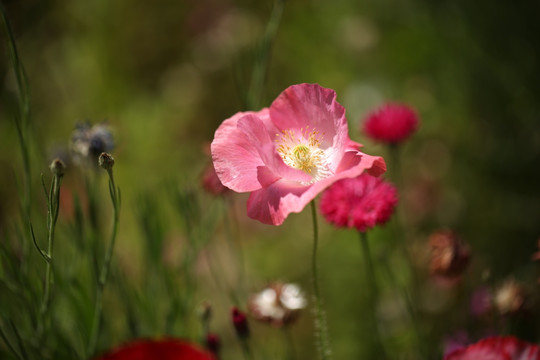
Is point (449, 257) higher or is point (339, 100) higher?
point (339, 100)

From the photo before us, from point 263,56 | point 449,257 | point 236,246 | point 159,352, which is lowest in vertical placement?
point 159,352

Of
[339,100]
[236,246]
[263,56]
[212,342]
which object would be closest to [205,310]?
[212,342]

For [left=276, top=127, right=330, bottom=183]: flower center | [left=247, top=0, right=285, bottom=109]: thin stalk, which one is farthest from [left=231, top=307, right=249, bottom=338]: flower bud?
[left=247, top=0, right=285, bottom=109]: thin stalk

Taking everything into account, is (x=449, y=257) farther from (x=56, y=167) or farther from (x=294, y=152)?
(x=56, y=167)

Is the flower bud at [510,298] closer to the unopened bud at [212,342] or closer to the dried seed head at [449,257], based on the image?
the dried seed head at [449,257]

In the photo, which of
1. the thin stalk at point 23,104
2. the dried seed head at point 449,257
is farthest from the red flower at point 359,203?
the thin stalk at point 23,104

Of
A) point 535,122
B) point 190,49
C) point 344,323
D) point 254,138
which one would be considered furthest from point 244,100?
point 190,49

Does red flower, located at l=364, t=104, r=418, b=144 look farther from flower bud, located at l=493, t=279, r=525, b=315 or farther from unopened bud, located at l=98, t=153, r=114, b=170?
unopened bud, located at l=98, t=153, r=114, b=170
